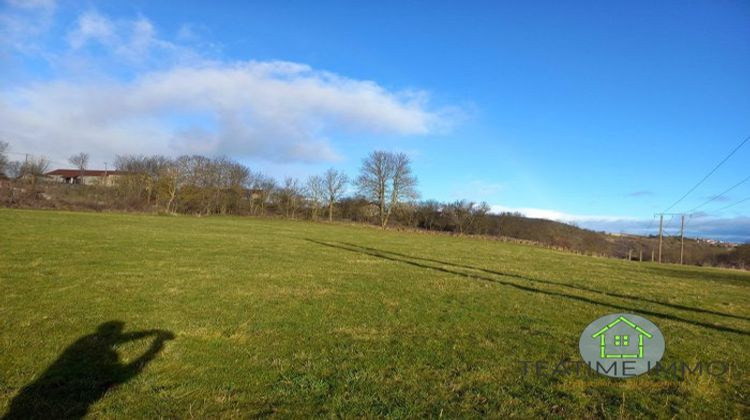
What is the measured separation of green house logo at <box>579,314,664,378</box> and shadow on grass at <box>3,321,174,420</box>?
5404mm

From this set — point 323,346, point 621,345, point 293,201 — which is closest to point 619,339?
point 621,345

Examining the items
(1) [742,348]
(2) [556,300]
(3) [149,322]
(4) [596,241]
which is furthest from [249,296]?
(4) [596,241]

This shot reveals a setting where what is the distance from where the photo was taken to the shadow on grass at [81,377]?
412 cm

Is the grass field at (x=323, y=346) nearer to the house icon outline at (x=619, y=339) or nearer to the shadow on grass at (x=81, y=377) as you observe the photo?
the shadow on grass at (x=81, y=377)

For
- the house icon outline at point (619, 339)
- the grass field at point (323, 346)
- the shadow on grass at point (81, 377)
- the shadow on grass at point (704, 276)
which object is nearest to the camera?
the shadow on grass at point (81, 377)

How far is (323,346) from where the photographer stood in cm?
635

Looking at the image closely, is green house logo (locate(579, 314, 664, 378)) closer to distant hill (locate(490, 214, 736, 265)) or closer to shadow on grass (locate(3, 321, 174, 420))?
shadow on grass (locate(3, 321, 174, 420))

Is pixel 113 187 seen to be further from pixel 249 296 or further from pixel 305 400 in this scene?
pixel 305 400

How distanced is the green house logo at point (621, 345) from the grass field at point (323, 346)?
0.71 feet

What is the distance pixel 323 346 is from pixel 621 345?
3.96 m

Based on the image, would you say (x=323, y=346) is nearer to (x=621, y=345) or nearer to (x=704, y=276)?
(x=621, y=345)

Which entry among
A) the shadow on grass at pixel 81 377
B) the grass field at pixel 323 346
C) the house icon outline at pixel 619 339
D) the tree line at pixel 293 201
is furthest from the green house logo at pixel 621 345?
the tree line at pixel 293 201

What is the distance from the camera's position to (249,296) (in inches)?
386

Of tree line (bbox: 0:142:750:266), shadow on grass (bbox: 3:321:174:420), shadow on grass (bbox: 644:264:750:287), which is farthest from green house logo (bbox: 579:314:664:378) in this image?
tree line (bbox: 0:142:750:266)
